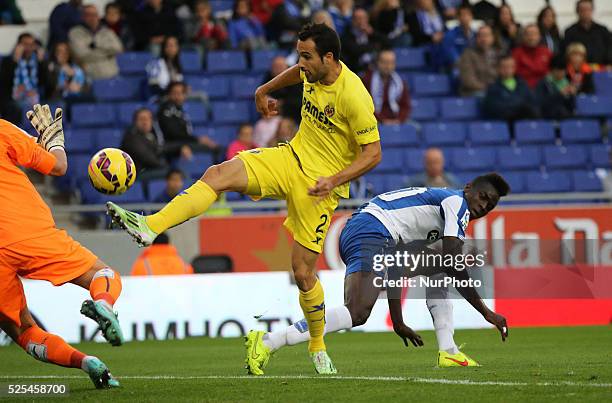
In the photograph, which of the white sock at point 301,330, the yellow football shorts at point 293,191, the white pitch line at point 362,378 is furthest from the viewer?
the white sock at point 301,330

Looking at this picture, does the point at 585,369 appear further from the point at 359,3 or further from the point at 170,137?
the point at 359,3

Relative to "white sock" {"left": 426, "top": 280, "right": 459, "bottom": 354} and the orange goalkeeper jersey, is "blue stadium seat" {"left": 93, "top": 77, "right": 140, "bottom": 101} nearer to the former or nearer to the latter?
"white sock" {"left": 426, "top": 280, "right": 459, "bottom": 354}

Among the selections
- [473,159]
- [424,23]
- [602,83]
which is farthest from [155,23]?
[602,83]

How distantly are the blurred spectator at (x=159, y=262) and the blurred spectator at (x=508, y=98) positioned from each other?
6152mm

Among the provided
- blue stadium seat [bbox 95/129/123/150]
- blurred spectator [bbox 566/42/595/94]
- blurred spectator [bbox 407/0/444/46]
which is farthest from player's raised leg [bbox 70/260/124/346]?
blurred spectator [bbox 566/42/595/94]

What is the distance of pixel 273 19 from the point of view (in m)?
19.8

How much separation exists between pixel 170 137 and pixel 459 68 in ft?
16.9

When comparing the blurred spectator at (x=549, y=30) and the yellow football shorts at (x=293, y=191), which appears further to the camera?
the blurred spectator at (x=549, y=30)

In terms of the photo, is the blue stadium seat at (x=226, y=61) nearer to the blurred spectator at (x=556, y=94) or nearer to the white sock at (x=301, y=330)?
the blurred spectator at (x=556, y=94)

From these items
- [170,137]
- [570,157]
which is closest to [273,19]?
[170,137]

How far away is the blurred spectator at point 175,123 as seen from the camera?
1759 centimetres

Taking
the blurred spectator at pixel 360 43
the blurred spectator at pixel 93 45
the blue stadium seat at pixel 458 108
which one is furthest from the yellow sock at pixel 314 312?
the blurred spectator at pixel 93 45

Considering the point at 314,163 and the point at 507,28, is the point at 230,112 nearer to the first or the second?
the point at 507,28

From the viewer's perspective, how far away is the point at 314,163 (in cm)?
870
